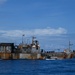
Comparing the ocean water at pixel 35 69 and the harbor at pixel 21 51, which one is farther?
the harbor at pixel 21 51

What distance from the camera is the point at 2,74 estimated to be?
77500 millimetres

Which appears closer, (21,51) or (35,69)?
(35,69)

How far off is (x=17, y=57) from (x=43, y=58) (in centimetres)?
1605

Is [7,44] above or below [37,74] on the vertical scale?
above

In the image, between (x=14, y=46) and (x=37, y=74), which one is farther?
(x=14, y=46)

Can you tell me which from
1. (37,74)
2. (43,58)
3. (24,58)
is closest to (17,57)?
(24,58)

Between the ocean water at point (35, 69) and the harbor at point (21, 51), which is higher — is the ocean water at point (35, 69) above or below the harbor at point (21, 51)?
below

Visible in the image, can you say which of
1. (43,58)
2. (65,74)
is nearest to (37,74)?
(65,74)

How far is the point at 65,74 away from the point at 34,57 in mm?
103936

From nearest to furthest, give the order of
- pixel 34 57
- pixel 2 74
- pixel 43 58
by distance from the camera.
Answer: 1. pixel 2 74
2. pixel 34 57
3. pixel 43 58

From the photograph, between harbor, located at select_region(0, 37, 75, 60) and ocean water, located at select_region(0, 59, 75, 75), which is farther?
harbor, located at select_region(0, 37, 75, 60)

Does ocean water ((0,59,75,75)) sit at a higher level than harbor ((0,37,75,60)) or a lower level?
lower

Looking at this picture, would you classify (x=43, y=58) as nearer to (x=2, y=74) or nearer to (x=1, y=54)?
(x=1, y=54)

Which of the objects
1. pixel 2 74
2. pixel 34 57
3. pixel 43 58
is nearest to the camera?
pixel 2 74
